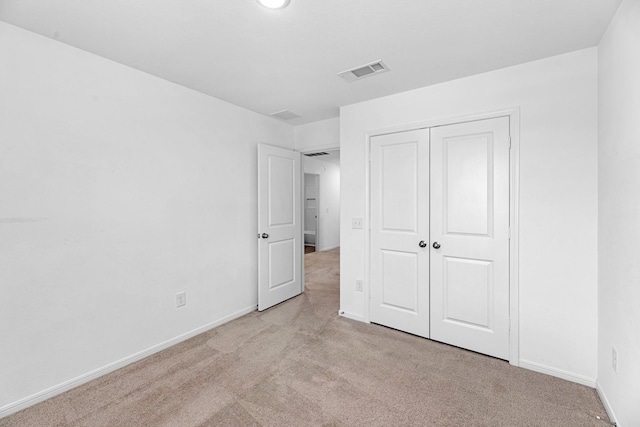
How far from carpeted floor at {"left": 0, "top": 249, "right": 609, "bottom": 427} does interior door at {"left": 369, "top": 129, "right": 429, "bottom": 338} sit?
29 centimetres

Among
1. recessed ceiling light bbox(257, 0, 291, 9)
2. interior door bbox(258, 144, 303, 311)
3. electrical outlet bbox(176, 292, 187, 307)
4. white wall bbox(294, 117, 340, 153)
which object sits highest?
recessed ceiling light bbox(257, 0, 291, 9)

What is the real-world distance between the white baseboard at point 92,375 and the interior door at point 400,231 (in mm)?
1822

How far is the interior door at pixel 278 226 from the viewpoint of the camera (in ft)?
11.4

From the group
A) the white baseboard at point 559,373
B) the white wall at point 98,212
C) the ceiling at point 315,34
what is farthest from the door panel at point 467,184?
the white wall at point 98,212

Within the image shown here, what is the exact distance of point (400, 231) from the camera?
2928 mm

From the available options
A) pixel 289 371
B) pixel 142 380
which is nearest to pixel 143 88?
pixel 142 380

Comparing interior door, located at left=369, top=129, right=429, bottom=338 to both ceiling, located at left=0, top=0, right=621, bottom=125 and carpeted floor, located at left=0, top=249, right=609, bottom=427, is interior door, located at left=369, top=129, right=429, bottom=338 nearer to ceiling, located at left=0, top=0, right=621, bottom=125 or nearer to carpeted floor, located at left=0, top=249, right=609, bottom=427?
carpeted floor, located at left=0, top=249, right=609, bottom=427

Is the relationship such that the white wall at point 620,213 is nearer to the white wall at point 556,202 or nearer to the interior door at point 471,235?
the white wall at point 556,202

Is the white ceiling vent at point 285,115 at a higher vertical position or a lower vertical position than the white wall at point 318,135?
higher

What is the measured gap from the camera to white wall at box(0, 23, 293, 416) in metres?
1.84

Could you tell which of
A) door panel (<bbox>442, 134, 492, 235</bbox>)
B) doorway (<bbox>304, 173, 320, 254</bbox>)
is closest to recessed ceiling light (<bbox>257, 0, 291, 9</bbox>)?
door panel (<bbox>442, 134, 492, 235</bbox>)

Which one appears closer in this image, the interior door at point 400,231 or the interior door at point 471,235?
the interior door at point 471,235

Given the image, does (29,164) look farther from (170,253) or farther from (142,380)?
(142,380)

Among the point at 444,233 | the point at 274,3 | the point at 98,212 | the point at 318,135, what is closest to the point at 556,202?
the point at 444,233
